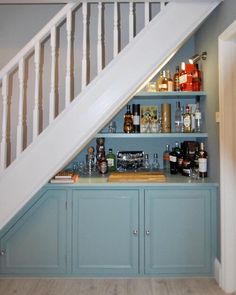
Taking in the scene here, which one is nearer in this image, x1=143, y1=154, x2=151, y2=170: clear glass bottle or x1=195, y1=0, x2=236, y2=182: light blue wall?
x1=195, y1=0, x2=236, y2=182: light blue wall

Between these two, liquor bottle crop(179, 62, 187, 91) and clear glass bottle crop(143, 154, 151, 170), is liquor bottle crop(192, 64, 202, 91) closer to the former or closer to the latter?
liquor bottle crop(179, 62, 187, 91)

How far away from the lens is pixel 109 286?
2.31 meters

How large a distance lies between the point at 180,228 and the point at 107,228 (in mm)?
602

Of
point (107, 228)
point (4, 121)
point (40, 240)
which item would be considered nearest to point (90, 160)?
point (107, 228)

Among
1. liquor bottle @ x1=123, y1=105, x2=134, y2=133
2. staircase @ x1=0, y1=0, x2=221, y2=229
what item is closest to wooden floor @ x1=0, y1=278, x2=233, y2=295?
staircase @ x1=0, y1=0, x2=221, y2=229

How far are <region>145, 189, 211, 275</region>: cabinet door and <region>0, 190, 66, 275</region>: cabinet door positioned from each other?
2.35 ft

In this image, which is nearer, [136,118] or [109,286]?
[109,286]

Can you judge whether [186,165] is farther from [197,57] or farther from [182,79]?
[197,57]

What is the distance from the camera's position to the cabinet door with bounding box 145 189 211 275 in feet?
7.91

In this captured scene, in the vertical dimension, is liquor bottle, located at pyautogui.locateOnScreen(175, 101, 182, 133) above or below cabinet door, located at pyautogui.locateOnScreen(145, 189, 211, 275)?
above

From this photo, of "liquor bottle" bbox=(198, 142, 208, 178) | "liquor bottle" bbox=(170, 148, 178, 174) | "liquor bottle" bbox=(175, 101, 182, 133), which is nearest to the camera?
"liquor bottle" bbox=(198, 142, 208, 178)

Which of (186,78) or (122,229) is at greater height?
(186,78)

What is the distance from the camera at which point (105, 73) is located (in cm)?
220

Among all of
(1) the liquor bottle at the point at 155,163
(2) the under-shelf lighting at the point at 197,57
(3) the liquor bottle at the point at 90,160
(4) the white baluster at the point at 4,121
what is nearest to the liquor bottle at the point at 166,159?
(1) the liquor bottle at the point at 155,163
